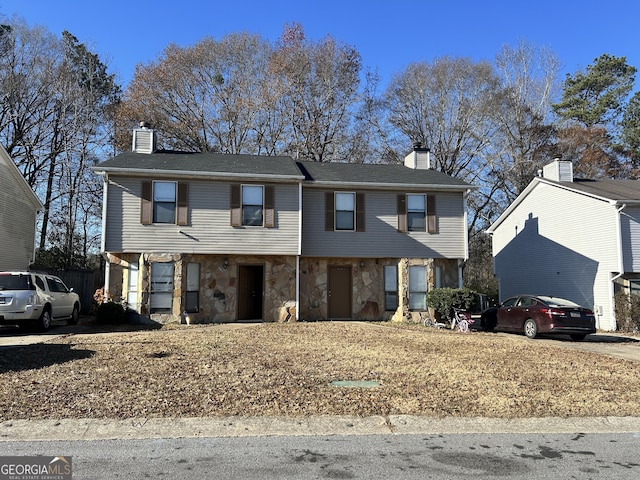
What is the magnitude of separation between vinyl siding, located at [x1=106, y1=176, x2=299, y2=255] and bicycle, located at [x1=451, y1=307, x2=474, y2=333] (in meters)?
5.72

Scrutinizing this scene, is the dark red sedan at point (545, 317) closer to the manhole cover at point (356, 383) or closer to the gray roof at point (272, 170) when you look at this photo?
the gray roof at point (272, 170)

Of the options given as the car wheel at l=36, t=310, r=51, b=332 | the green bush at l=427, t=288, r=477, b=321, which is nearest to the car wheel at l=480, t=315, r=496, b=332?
the green bush at l=427, t=288, r=477, b=321

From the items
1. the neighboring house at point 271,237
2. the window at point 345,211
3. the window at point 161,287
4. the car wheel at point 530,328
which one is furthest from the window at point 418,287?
the window at point 161,287

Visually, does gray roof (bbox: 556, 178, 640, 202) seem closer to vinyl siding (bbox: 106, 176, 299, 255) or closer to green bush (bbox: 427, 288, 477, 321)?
green bush (bbox: 427, 288, 477, 321)

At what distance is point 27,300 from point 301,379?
845cm

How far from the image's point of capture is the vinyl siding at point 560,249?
1786cm

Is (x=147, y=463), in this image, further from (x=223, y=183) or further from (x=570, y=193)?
(x=570, y=193)

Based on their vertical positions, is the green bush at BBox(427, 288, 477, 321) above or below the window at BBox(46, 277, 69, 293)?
below

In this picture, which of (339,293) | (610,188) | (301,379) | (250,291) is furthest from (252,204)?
(610,188)

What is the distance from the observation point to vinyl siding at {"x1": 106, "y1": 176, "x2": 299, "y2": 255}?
15.9 meters

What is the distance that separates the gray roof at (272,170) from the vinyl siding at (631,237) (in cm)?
572

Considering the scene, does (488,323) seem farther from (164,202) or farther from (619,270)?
(164,202)

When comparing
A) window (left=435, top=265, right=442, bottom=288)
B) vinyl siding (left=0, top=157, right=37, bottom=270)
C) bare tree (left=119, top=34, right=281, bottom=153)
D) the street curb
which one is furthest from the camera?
bare tree (left=119, top=34, right=281, bottom=153)

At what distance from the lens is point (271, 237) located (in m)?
16.5
